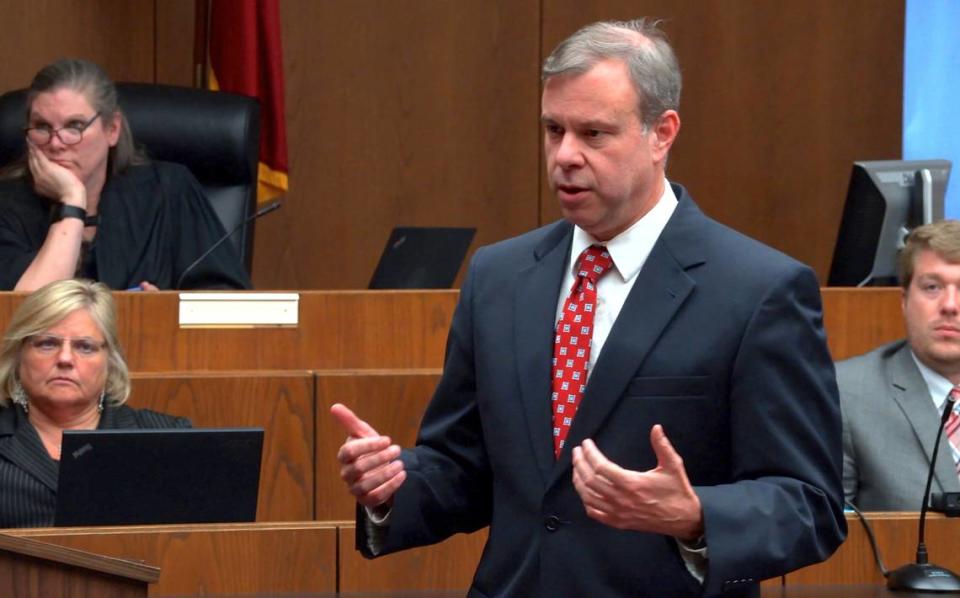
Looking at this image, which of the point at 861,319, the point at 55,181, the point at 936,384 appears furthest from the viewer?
the point at 55,181

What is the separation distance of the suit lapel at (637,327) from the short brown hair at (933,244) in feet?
6.35

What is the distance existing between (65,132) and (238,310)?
0.83 m

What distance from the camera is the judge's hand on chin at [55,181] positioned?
4.10 metres

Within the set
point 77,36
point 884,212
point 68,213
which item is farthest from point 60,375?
point 77,36

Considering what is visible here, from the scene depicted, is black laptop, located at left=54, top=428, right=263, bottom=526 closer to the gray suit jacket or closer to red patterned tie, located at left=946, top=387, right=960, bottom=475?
A: the gray suit jacket

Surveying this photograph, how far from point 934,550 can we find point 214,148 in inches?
101

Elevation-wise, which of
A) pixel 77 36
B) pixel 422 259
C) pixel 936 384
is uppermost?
pixel 77 36

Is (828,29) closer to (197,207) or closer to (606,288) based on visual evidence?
(197,207)

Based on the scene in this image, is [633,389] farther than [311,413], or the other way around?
[311,413]

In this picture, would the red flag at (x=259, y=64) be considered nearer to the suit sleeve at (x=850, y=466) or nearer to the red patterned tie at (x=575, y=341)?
the suit sleeve at (x=850, y=466)

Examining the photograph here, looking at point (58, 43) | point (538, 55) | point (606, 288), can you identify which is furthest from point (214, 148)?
point (606, 288)

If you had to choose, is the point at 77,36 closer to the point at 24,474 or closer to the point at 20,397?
the point at 20,397

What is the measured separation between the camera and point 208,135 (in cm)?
460

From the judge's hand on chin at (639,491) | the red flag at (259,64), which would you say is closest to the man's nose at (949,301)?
the judge's hand on chin at (639,491)
